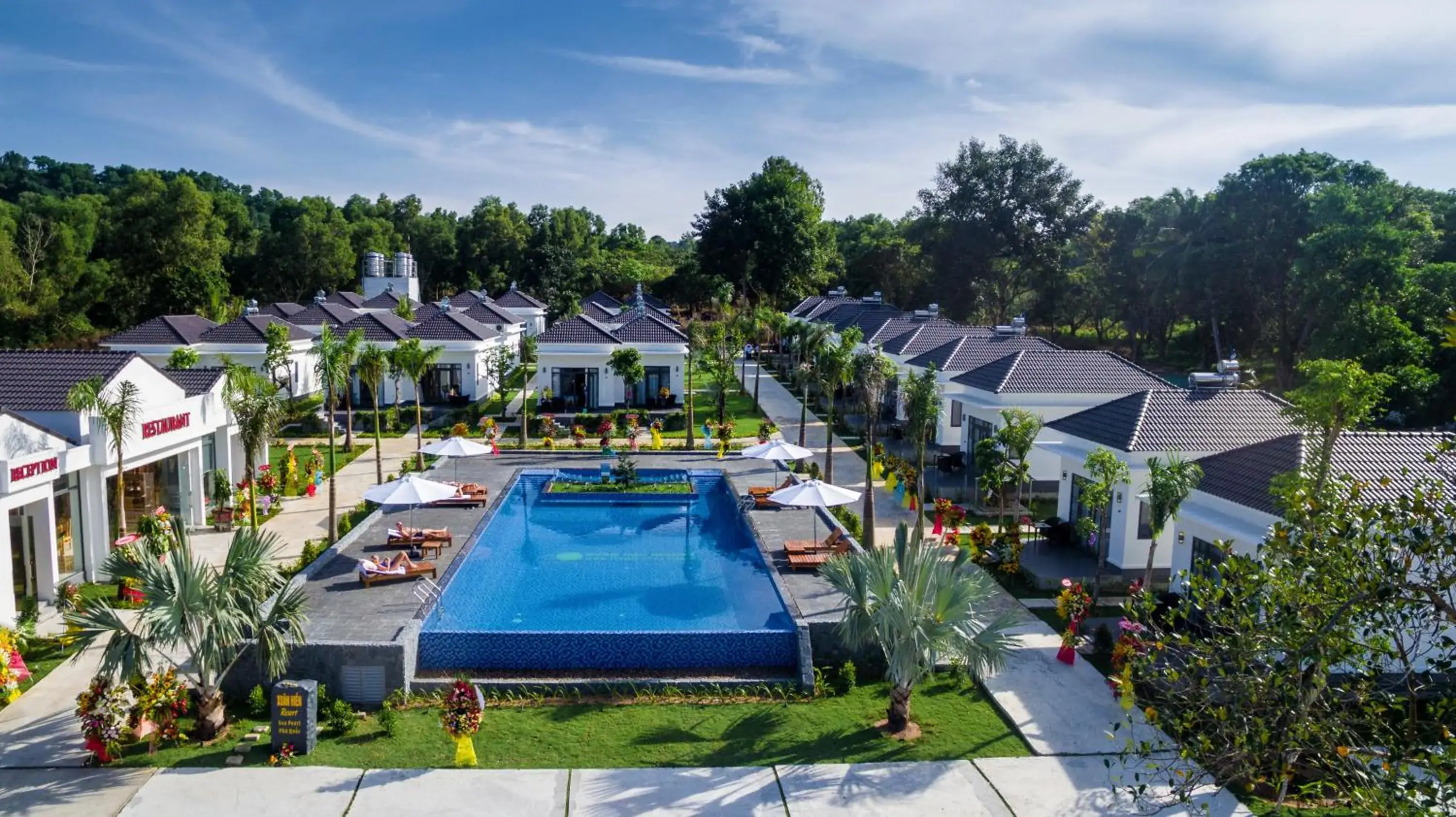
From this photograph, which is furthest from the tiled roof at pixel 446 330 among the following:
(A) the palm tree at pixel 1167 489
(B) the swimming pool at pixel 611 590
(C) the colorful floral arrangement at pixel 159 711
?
(A) the palm tree at pixel 1167 489

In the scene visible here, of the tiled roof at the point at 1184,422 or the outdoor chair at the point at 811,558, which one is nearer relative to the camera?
the outdoor chair at the point at 811,558

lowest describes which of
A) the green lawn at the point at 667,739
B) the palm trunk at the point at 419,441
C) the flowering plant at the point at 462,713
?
the green lawn at the point at 667,739

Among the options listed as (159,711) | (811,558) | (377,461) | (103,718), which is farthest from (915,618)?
(377,461)

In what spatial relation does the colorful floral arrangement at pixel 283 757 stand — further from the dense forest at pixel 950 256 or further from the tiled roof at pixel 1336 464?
the dense forest at pixel 950 256

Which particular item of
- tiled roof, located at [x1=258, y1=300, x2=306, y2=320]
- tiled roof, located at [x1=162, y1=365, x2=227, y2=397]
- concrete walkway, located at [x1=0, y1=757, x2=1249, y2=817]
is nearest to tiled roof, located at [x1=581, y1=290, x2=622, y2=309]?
tiled roof, located at [x1=258, y1=300, x2=306, y2=320]

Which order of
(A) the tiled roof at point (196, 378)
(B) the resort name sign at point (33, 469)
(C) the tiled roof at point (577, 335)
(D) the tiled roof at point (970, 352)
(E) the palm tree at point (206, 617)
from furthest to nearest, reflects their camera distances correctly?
(C) the tiled roof at point (577, 335) < (D) the tiled roof at point (970, 352) < (A) the tiled roof at point (196, 378) < (B) the resort name sign at point (33, 469) < (E) the palm tree at point (206, 617)

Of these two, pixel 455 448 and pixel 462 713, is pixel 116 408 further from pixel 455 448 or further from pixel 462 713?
pixel 462 713

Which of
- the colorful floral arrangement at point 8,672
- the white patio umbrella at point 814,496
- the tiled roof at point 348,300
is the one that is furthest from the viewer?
the tiled roof at point 348,300
